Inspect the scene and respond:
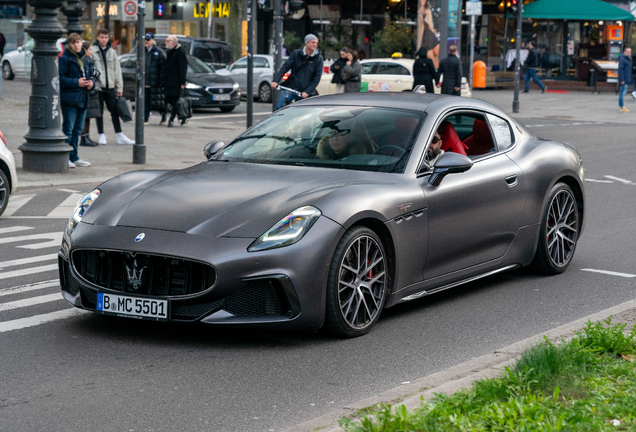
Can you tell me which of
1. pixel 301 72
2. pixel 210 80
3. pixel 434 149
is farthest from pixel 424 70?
pixel 434 149

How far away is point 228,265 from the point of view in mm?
5207

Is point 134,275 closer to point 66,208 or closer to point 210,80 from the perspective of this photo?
point 66,208

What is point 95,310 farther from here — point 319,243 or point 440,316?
point 440,316

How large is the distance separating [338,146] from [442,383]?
2331 mm

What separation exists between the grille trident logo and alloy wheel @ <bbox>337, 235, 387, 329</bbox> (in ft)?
3.62

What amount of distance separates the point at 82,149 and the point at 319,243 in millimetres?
12112

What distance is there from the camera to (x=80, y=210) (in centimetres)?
606

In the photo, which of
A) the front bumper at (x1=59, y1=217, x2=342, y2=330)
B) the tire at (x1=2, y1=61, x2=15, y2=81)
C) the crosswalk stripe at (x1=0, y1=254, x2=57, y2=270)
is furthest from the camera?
the tire at (x1=2, y1=61, x2=15, y2=81)

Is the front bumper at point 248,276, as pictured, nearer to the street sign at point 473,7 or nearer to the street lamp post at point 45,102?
the street lamp post at point 45,102

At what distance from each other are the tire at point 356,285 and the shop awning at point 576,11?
36.3 meters

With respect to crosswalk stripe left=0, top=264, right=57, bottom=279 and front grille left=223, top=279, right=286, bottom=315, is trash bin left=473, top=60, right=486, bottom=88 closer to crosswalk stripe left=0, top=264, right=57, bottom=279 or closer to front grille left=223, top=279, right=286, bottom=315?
crosswalk stripe left=0, top=264, right=57, bottom=279

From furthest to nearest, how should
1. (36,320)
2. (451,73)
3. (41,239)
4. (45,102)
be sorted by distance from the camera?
1. (451,73)
2. (45,102)
3. (41,239)
4. (36,320)

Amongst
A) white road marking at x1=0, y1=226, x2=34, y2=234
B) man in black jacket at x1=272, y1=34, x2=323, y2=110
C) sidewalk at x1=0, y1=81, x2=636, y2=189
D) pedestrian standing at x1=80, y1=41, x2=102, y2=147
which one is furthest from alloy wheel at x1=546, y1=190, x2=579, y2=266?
pedestrian standing at x1=80, y1=41, x2=102, y2=147

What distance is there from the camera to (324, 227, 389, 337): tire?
18.1 ft
